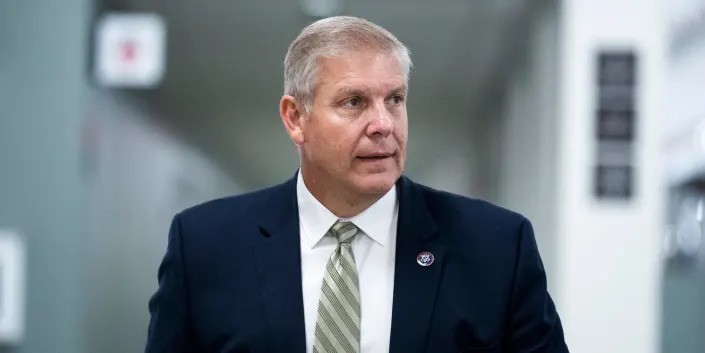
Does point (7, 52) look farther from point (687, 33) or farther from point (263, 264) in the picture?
point (687, 33)

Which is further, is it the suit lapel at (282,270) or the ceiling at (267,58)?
the ceiling at (267,58)

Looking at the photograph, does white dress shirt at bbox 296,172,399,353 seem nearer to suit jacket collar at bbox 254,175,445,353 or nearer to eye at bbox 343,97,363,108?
suit jacket collar at bbox 254,175,445,353

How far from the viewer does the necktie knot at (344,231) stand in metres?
1.65

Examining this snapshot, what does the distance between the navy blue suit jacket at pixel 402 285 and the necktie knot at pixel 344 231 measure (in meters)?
0.07

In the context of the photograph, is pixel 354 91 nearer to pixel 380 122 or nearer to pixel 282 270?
pixel 380 122

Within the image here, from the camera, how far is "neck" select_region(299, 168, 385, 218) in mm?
1673

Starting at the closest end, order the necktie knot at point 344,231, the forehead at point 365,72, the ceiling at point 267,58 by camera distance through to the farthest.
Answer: the forehead at point 365,72, the necktie knot at point 344,231, the ceiling at point 267,58

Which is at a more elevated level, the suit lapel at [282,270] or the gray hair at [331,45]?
the gray hair at [331,45]

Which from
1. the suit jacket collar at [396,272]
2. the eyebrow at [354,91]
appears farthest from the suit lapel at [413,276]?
the eyebrow at [354,91]

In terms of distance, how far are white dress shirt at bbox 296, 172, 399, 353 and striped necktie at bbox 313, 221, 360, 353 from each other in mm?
19

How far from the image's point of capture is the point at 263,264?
1629 millimetres

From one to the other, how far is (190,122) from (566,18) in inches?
82.9

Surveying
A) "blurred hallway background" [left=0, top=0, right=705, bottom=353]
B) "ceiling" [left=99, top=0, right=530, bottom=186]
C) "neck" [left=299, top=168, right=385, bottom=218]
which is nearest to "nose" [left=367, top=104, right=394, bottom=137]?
"neck" [left=299, top=168, right=385, bottom=218]

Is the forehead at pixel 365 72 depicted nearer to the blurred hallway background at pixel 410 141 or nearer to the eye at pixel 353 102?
the eye at pixel 353 102
